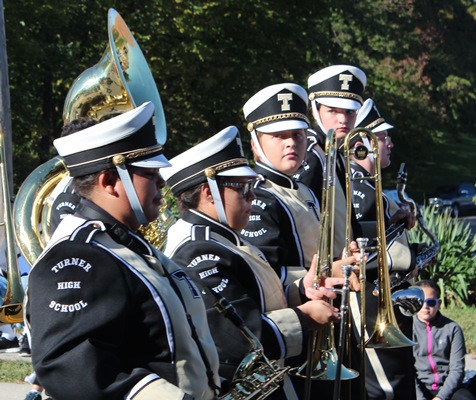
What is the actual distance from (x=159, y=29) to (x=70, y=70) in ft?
7.77

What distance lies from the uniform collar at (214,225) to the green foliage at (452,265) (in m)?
7.80

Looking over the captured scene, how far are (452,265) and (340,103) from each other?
646 centimetres

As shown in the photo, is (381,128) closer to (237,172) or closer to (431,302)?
(431,302)

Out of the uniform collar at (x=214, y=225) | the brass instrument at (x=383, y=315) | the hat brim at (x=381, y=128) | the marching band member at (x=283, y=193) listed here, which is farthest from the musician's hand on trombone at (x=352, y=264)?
the hat brim at (x=381, y=128)

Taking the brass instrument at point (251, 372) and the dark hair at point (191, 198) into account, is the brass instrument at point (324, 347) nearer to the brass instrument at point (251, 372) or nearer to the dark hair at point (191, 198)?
the dark hair at point (191, 198)

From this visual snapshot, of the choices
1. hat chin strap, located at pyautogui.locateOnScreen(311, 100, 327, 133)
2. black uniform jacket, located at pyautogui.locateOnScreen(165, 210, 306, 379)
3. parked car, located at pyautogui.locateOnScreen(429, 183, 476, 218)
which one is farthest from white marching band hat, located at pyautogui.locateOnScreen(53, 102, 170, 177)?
parked car, located at pyautogui.locateOnScreen(429, 183, 476, 218)

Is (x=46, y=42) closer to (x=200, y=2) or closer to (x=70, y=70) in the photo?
(x=70, y=70)

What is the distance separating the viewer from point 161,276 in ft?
10.2

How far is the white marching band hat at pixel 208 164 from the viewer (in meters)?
3.95

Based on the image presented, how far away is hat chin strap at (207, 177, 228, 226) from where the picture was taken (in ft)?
12.9

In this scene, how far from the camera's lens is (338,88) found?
5852mm

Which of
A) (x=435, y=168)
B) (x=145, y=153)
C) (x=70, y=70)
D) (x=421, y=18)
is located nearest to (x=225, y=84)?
(x=70, y=70)

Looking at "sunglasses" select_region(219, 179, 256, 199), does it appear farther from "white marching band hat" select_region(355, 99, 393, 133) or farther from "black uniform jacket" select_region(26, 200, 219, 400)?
"white marching band hat" select_region(355, 99, 393, 133)

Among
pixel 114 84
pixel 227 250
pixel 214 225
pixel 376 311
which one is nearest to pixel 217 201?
pixel 214 225
